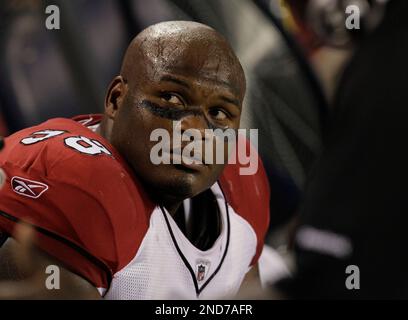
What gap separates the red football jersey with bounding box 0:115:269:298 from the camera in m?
1.10

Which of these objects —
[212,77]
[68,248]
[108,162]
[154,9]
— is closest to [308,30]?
[154,9]

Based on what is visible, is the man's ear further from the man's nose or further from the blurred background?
the blurred background

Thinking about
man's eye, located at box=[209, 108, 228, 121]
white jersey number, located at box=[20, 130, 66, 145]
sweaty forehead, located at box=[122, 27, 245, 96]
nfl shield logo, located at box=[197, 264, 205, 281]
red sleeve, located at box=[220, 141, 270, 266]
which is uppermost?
sweaty forehead, located at box=[122, 27, 245, 96]

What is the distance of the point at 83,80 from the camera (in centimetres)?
157

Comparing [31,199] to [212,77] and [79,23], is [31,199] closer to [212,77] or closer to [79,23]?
[212,77]

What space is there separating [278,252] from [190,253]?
383 millimetres

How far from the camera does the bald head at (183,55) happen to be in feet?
3.80

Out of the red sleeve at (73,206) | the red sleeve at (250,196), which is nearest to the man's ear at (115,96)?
the red sleeve at (73,206)

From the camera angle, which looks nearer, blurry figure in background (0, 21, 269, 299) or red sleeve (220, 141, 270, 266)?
blurry figure in background (0, 21, 269, 299)

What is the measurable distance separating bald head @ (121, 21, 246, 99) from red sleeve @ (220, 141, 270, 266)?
0.82 feet

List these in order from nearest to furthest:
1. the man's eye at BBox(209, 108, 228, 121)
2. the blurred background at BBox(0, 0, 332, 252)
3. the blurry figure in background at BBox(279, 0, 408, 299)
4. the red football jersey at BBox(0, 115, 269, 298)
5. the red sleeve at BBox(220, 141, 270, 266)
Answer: the blurry figure in background at BBox(279, 0, 408, 299), the red football jersey at BBox(0, 115, 269, 298), the man's eye at BBox(209, 108, 228, 121), the red sleeve at BBox(220, 141, 270, 266), the blurred background at BBox(0, 0, 332, 252)

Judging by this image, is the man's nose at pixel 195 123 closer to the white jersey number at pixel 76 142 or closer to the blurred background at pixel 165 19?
the white jersey number at pixel 76 142

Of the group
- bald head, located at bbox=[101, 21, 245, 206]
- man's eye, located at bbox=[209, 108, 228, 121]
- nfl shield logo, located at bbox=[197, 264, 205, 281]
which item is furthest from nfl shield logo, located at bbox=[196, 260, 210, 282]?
man's eye, located at bbox=[209, 108, 228, 121]
